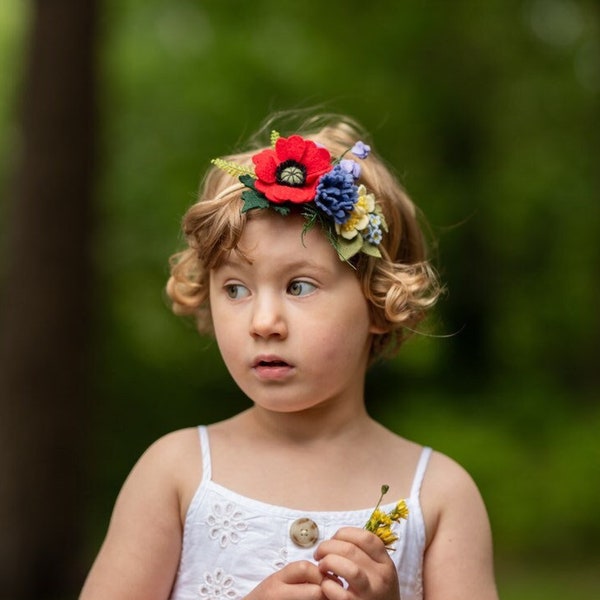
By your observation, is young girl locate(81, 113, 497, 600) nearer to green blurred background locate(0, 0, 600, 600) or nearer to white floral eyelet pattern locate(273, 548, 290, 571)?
white floral eyelet pattern locate(273, 548, 290, 571)

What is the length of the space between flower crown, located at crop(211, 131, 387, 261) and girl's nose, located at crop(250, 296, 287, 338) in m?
0.21

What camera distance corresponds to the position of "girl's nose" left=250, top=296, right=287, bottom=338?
8.40ft

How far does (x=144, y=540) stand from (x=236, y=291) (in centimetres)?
66

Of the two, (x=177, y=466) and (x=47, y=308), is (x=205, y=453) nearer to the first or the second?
(x=177, y=466)

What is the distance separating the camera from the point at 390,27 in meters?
11.7

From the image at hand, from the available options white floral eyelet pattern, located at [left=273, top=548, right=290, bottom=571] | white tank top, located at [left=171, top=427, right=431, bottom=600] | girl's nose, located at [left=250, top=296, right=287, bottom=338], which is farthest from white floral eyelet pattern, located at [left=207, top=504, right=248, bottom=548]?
girl's nose, located at [left=250, top=296, right=287, bottom=338]

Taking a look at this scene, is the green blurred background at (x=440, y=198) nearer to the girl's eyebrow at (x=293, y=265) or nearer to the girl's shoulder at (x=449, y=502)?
the girl's shoulder at (x=449, y=502)

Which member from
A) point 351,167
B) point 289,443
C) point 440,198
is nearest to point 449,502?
point 289,443

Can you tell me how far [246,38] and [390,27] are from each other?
64.4 inches

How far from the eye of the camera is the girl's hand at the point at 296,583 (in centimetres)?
239

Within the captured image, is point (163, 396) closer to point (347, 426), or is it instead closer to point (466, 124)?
point (466, 124)

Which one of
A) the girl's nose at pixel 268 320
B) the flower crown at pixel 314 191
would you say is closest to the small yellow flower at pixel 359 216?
the flower crown at pixel 314 191

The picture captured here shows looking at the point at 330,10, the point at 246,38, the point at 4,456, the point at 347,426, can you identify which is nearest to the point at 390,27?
the point at 330,10

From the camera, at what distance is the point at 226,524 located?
270cm
